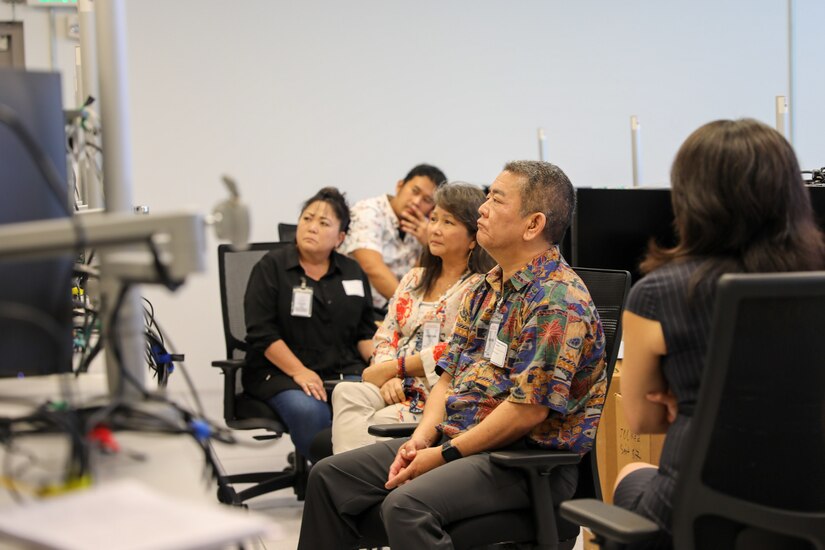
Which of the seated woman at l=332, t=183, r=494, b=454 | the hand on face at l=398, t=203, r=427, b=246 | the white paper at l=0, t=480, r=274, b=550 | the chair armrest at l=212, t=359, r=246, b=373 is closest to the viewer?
the white paper at l=0, t=480, r=274, b=550

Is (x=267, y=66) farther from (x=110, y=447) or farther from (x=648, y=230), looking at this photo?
(x=110, y=447)

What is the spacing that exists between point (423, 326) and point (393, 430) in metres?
0.52

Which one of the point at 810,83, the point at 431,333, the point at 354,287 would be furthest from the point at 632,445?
the point at 810,83

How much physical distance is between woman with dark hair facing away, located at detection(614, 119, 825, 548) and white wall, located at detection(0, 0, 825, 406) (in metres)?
4.25

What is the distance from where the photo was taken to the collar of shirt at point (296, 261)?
12.0ft

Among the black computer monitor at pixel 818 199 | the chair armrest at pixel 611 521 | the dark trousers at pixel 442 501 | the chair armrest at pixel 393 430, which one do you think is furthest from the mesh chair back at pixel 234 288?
the chair armrest at pixel 611 521

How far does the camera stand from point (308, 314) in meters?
3.63

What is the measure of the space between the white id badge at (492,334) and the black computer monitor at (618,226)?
1.09m

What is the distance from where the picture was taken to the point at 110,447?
1044 millimetres

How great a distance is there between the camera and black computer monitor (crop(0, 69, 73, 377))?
1.23m

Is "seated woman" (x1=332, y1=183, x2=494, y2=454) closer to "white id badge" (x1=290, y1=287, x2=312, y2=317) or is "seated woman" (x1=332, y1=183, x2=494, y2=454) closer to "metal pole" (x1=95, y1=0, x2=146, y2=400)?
"white id badge" (x1=290, y1=287, x2=312, y2=317)

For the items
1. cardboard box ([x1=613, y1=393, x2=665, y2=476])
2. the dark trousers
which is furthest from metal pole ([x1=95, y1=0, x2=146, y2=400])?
cardboard box ([x1=613, y1=393, x2=665, y2=476])

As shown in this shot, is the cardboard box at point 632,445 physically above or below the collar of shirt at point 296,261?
below

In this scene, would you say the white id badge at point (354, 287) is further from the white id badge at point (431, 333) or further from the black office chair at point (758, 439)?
the black office chair at point (758, 439)
